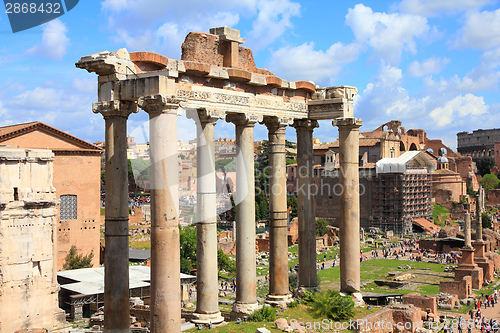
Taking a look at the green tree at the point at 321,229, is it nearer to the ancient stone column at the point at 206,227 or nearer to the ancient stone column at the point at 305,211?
the ancient stone column at the point at 305,211

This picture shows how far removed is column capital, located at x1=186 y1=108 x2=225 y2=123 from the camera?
1261cm

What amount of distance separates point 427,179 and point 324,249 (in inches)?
1019

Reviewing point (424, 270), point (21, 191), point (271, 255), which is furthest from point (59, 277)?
point (424, 270)

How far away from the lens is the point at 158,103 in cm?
1052

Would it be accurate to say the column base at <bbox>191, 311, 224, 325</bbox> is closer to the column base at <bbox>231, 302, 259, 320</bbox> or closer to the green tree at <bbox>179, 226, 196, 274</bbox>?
the column base at <bbox>231, 302, 259, 320</bbox>

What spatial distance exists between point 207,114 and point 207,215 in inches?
89.6

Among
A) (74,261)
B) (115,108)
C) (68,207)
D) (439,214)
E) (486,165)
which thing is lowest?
(74,261)

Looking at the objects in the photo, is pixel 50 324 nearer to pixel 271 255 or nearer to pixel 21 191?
pixel 21 191

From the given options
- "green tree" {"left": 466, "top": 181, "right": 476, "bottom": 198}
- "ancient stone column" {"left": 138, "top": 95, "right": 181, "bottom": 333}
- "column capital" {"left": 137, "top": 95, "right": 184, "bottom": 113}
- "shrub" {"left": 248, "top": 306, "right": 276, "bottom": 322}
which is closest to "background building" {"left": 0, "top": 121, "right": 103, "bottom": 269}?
"shrub" {"left": 248, "top": 306, "right": 276, "bottom": 322}

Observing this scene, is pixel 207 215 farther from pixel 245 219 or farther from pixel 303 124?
pixel 303 124

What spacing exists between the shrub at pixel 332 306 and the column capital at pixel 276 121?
4540 mm

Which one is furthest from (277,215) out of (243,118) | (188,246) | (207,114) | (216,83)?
(188,246)

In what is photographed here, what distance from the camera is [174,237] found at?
10.6m

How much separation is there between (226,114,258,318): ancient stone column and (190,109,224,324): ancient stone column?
1095 mm
